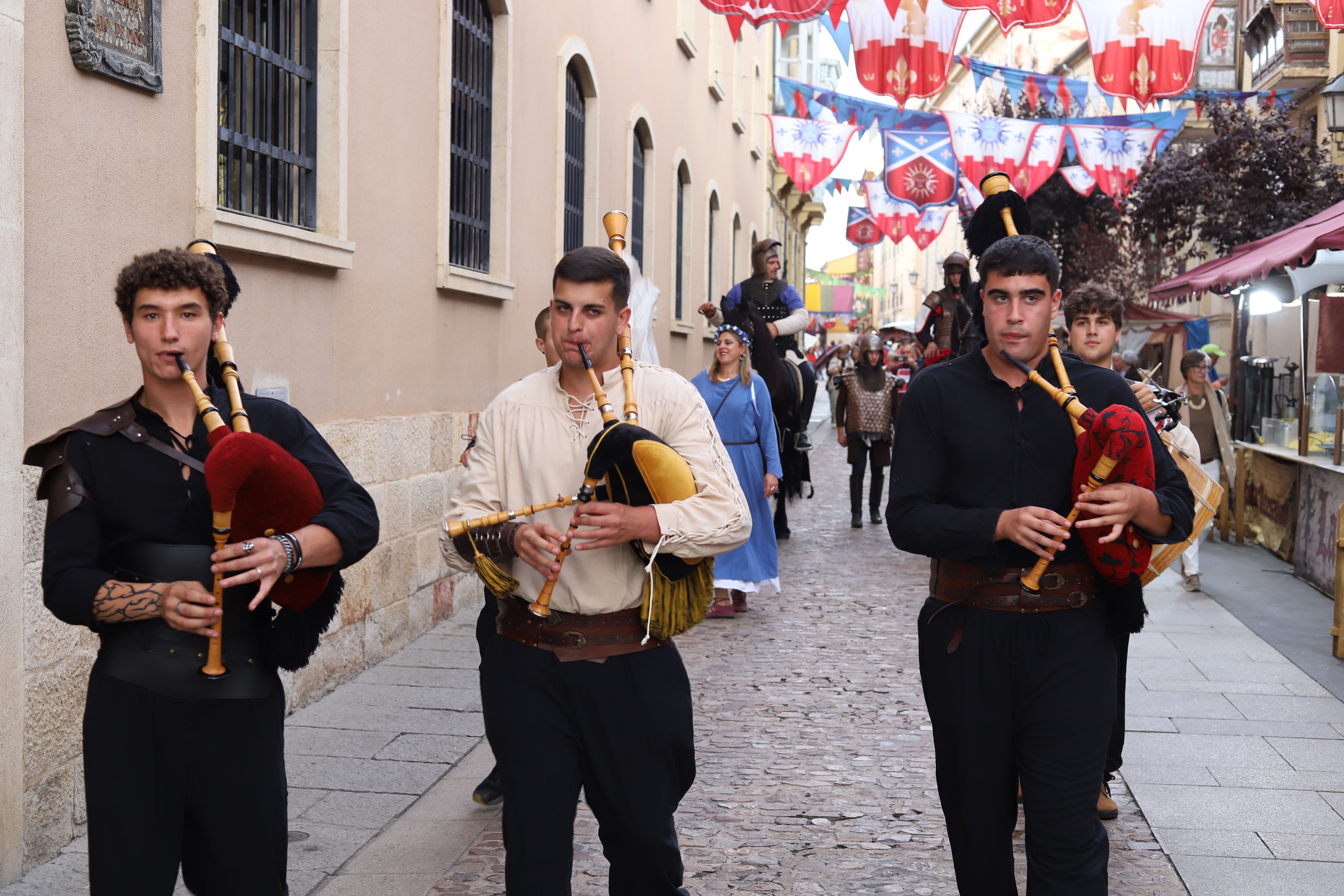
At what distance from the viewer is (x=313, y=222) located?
7043 mm

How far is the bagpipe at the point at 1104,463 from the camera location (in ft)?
10.2

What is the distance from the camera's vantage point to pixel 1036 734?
10.8 ft

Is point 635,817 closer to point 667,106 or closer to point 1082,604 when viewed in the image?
point 1082,604

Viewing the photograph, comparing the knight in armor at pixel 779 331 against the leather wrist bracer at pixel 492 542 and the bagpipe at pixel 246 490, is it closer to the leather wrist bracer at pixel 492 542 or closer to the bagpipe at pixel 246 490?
the leather wrist bracer at pixel 492 542

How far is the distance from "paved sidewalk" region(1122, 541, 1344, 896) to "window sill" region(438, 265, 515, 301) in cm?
475

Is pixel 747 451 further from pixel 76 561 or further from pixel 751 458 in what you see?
pixel 76 561

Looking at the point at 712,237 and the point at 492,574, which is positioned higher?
the point at 712,237

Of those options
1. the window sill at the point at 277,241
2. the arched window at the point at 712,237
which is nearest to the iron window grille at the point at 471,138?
the window sill at the point at 277,241

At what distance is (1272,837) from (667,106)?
13280 mm

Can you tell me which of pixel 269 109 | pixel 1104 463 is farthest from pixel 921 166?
pixel 1104 463

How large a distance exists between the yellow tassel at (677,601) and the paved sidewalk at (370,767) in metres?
1.63

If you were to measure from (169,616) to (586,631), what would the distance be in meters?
0.94

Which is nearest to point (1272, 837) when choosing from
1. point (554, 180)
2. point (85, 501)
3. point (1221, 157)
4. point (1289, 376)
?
point (85, 501)

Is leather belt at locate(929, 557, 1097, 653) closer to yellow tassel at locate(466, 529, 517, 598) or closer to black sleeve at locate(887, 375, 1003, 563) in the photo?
black sleeve at locate(887, 375, 1003, 563)
